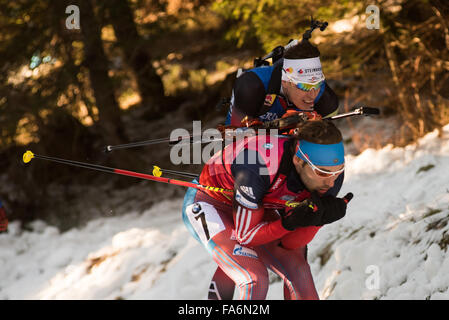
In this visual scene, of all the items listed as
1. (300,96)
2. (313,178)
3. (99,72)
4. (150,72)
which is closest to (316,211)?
(313,178)

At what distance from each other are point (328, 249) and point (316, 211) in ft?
10.4

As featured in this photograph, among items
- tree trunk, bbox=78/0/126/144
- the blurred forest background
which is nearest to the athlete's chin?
the blurred forest background

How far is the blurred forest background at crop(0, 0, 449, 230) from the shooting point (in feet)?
26.7

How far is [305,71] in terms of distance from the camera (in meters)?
3.48

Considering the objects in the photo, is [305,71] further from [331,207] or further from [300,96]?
[331,207]

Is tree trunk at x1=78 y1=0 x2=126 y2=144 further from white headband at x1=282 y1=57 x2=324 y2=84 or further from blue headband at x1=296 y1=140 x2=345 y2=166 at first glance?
blue headband at x1=296 y1=140 x2=345 y2=166

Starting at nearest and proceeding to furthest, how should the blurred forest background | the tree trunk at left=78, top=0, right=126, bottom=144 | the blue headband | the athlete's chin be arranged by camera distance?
1. the blue headband
2. the athlete's chin
3. the blurred forest background
4. the tree trunk at left=78, top=0, right=126, bottom=144

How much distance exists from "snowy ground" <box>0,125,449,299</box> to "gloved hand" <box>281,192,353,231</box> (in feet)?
4.58

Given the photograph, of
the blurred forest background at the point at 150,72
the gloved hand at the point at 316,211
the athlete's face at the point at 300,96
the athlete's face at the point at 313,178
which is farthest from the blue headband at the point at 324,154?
the blurred forest background at the point at 150,72

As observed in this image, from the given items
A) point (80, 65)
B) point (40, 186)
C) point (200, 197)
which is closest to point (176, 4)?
point (80, 65)

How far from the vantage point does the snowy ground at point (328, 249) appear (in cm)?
485

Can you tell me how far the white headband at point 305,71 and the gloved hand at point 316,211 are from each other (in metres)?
0.80

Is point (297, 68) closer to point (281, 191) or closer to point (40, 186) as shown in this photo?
point (281, 191)
